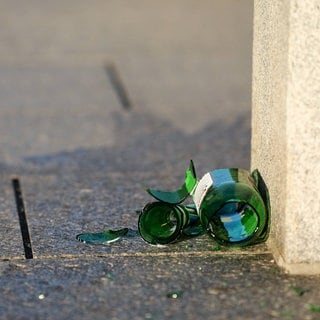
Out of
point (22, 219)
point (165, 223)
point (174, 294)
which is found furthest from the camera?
point (22, 219)

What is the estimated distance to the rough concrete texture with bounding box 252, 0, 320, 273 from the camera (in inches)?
127

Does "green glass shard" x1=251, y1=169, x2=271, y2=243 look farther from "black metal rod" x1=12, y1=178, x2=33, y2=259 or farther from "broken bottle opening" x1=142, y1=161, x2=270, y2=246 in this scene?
"black metal rod" x1=12, y1=178, x2=33, y2=259

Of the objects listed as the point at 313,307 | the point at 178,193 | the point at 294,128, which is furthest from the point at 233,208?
the point at 313,307

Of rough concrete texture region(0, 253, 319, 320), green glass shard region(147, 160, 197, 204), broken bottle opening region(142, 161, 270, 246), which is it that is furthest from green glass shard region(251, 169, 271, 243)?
green glass shard region(147, 160, 197, 204)

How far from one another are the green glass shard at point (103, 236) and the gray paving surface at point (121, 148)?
45 millimetres

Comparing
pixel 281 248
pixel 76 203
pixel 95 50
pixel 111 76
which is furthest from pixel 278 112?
pixel 95 50

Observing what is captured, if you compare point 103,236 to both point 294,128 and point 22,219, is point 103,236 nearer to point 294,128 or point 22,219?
point 22,219

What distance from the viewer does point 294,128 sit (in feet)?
10.8

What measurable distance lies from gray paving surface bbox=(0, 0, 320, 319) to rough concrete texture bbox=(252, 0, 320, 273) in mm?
137

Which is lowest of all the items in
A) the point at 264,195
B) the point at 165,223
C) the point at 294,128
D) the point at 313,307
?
the point at 313,307

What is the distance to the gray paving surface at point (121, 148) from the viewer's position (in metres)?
3.28

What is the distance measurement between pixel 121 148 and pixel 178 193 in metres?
1.90

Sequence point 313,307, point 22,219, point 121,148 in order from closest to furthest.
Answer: point 313,307
point 22,219
point 121,148

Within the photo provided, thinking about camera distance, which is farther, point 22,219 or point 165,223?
point 22,219
